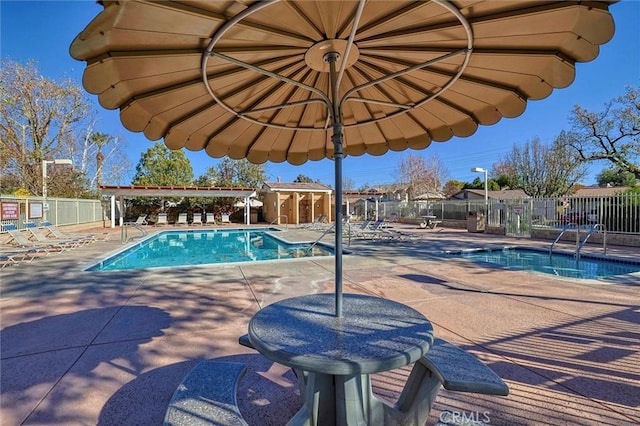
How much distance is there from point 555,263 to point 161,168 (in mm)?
28809

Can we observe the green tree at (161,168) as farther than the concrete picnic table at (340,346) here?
Yes

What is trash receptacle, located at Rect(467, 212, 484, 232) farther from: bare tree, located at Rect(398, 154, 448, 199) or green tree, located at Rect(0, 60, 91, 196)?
green tree, located at Rect(0, 60, 91, 196)

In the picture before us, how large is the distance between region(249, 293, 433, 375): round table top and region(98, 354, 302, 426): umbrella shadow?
83cm

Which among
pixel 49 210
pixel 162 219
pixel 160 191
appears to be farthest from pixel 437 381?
pixel 162 219

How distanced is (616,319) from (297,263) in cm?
591

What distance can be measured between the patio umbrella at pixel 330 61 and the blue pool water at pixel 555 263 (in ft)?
21.6

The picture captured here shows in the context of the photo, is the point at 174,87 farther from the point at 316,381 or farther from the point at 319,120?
the point at 316,381

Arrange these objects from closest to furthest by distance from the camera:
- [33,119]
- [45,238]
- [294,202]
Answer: [45,238] → [33,119] → [294,202]

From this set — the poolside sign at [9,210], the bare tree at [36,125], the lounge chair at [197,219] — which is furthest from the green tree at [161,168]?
the poolside sign at [9,210]

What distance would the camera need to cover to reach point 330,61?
194 centimetres

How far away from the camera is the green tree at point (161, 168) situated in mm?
27875

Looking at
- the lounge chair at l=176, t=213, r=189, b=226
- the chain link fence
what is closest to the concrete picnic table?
the chain link fence

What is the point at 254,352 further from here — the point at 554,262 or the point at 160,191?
the point at 160,191

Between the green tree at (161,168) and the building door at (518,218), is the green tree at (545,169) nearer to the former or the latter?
the building door at (518,218)
